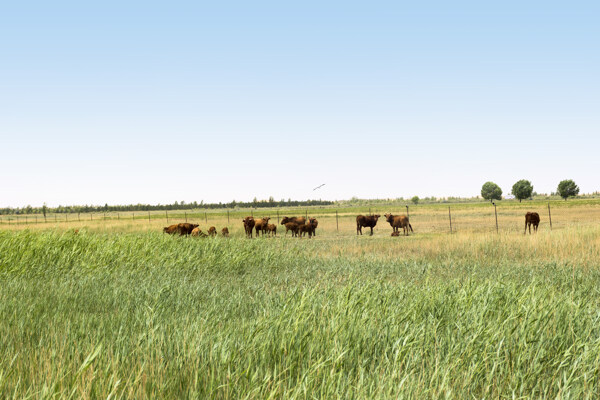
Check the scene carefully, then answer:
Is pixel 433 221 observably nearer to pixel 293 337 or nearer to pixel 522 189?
pixel 293 337

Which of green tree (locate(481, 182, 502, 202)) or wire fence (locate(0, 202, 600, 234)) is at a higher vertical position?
green tree (locate(481, 182, 502, 202))

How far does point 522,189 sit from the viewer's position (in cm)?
14425

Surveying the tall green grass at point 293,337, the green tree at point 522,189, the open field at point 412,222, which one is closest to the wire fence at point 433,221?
the open field at point 412,222

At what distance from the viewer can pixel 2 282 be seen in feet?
32.2

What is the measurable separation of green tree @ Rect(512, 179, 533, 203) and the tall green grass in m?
147

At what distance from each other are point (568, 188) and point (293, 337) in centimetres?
15355

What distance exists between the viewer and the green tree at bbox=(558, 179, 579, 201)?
133375mm

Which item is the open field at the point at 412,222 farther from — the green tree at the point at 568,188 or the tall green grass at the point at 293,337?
the green tree at the point at 568,188

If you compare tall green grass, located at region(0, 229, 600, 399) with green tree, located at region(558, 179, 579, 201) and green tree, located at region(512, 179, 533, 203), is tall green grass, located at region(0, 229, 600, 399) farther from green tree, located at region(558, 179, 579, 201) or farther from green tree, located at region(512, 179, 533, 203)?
green tree, located at region(512, 179, 533, 203)

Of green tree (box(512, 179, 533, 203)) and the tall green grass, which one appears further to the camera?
green tree (box(512, 179, 533, 203))

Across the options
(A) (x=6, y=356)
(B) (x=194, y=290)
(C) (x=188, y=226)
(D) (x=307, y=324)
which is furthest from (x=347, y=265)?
(C) (x=188, y=226)

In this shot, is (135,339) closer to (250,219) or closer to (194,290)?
(194,290)

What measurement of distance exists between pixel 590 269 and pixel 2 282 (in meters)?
15.2

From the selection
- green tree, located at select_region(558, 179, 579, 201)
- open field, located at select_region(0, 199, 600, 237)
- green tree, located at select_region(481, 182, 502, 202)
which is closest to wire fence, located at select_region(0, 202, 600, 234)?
open field, located at select_region(0, 199, 600, 237)
